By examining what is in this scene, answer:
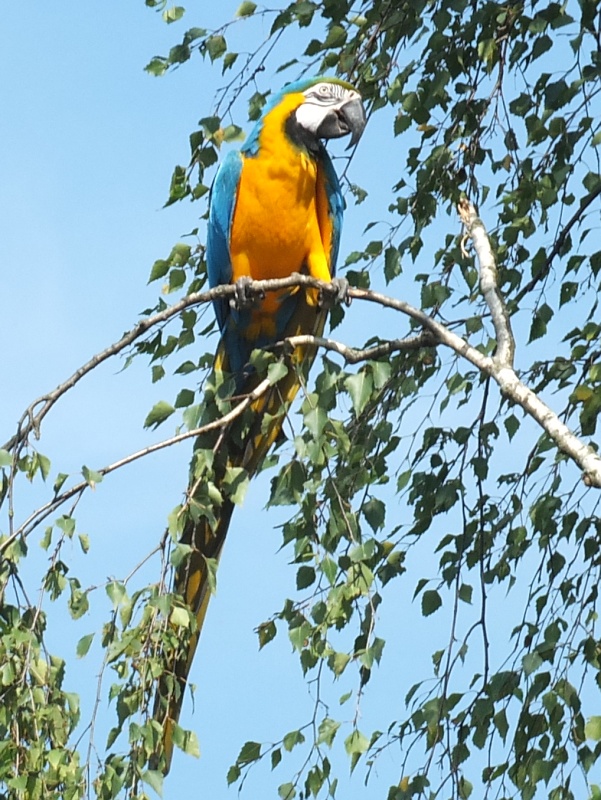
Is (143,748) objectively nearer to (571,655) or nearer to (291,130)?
(571,655)

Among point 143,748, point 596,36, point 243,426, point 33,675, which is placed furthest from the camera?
point 596,36

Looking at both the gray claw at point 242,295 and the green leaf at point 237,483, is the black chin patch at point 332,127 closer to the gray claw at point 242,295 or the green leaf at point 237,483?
the gray claw at point 242,295

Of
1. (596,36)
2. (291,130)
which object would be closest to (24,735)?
(291,130)

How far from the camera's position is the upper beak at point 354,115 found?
11.2 ft

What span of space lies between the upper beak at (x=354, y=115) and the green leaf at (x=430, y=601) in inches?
56.4

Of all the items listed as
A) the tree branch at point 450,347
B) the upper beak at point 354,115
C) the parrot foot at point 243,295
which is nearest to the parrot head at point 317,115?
the upper beak at point 354,115

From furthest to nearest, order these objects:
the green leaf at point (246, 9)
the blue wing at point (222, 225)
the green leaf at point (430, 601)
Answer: the blue wing at point (222, 225)
the green leaf at point (246, 9)
the green leaf at point (430, 601)

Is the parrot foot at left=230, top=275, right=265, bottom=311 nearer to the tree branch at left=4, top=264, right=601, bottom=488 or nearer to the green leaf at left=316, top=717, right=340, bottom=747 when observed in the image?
the tree branch at left=4, top=264, right=601, bottom=488

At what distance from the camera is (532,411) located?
2.35 m

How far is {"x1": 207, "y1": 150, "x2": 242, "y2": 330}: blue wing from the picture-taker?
3.38 metres

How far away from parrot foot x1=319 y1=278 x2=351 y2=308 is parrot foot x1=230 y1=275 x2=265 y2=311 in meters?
0.17

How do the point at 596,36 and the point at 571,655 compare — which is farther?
the point at 596,36

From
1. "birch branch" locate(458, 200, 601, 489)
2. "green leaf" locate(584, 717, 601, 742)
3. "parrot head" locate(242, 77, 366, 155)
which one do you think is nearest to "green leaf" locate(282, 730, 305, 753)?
"green leaf" locate(584, 717, 601, 742)

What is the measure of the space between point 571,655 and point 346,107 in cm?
168
